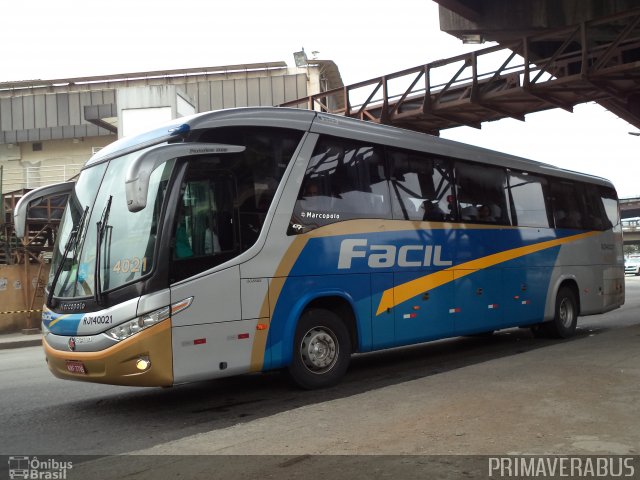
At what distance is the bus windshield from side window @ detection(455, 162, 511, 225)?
562cm

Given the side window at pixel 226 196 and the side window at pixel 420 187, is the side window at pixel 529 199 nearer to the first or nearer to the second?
the side window at pixel 420 187

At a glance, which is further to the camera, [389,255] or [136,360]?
[389,255]

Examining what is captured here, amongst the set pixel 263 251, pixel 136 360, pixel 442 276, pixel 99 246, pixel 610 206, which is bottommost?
pixel 136 360

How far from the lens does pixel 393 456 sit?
4.84 metres

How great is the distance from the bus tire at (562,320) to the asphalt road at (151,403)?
184 cm

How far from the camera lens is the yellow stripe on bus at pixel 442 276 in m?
8.91

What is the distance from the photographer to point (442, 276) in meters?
9.91

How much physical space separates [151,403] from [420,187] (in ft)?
16.6

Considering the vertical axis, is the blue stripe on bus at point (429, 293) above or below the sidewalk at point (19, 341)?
above

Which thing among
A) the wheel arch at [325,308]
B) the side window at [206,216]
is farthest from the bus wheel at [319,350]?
the side window at [206,216]

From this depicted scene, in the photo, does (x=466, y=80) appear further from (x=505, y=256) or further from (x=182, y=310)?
(x=182, y=310)

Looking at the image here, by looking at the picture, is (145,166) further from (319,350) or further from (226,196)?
(319,350)

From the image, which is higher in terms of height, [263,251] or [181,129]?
[181,129]

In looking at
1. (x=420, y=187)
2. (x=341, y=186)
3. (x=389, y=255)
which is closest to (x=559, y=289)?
(x=420, y=187)
